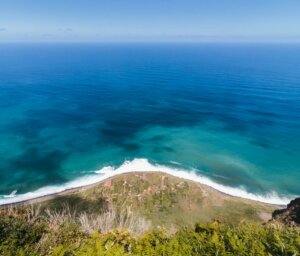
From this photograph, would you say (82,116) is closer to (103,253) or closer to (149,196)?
(149,196)

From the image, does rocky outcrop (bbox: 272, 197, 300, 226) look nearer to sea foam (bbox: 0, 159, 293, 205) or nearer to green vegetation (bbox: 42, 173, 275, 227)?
green vegetation (bbox: 42, 173, 275, 227)

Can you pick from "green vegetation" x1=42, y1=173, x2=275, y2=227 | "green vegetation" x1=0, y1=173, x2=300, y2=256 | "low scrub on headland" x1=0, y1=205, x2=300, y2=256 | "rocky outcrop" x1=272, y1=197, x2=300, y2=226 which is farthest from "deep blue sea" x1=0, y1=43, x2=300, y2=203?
"low scrub on headland" x1=0, y1=205, x2=300, y2=256

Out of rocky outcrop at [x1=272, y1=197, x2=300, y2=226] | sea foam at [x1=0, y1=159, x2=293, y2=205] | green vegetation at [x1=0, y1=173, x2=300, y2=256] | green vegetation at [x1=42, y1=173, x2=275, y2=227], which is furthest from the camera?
sea foam at [x1=0, y1=159, x2=293, y2=205]

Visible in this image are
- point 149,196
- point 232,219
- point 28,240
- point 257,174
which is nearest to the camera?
point 28,240

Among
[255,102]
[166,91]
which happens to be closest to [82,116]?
[166,91]

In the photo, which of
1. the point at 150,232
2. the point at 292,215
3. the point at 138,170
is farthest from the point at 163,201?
the point at 150,232

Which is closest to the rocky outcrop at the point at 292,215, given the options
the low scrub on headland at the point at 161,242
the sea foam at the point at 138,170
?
the sea foam at the point at 138,170
